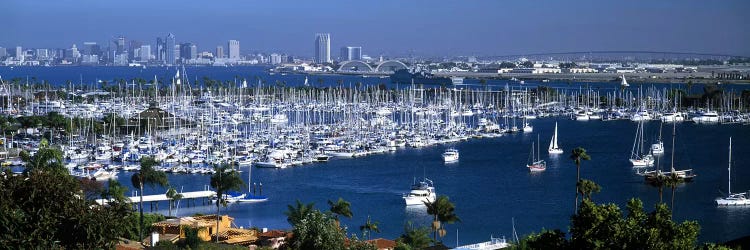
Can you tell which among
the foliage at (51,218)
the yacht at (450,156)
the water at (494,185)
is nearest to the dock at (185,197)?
the water at (494,185)

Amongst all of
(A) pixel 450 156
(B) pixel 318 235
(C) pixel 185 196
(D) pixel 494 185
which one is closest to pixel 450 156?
(A) pixel 450 156

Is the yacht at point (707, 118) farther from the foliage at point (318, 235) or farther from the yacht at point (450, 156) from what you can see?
the foliage at point (318, 235)

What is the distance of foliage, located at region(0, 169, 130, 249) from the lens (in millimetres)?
12148

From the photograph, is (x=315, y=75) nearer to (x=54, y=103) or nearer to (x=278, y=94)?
(x=278, y=94)

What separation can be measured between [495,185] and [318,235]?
1910 cm

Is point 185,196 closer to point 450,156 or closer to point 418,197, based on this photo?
point 418,197

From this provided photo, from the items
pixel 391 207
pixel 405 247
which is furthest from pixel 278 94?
pixel 405 247

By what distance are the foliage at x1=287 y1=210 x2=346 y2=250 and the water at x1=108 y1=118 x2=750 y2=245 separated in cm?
885

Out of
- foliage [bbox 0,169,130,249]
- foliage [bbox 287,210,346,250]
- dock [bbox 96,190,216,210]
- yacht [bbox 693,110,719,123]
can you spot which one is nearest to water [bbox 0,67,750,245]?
dock [bbox 96,190,216,210]

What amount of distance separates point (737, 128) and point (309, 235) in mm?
41619

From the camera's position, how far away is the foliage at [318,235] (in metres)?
13.2

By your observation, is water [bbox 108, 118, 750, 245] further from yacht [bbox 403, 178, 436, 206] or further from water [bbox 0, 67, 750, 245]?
yacht [bbox 403, 178, 436, 206]

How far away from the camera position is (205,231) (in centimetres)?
1825

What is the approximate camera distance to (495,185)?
104 ft
